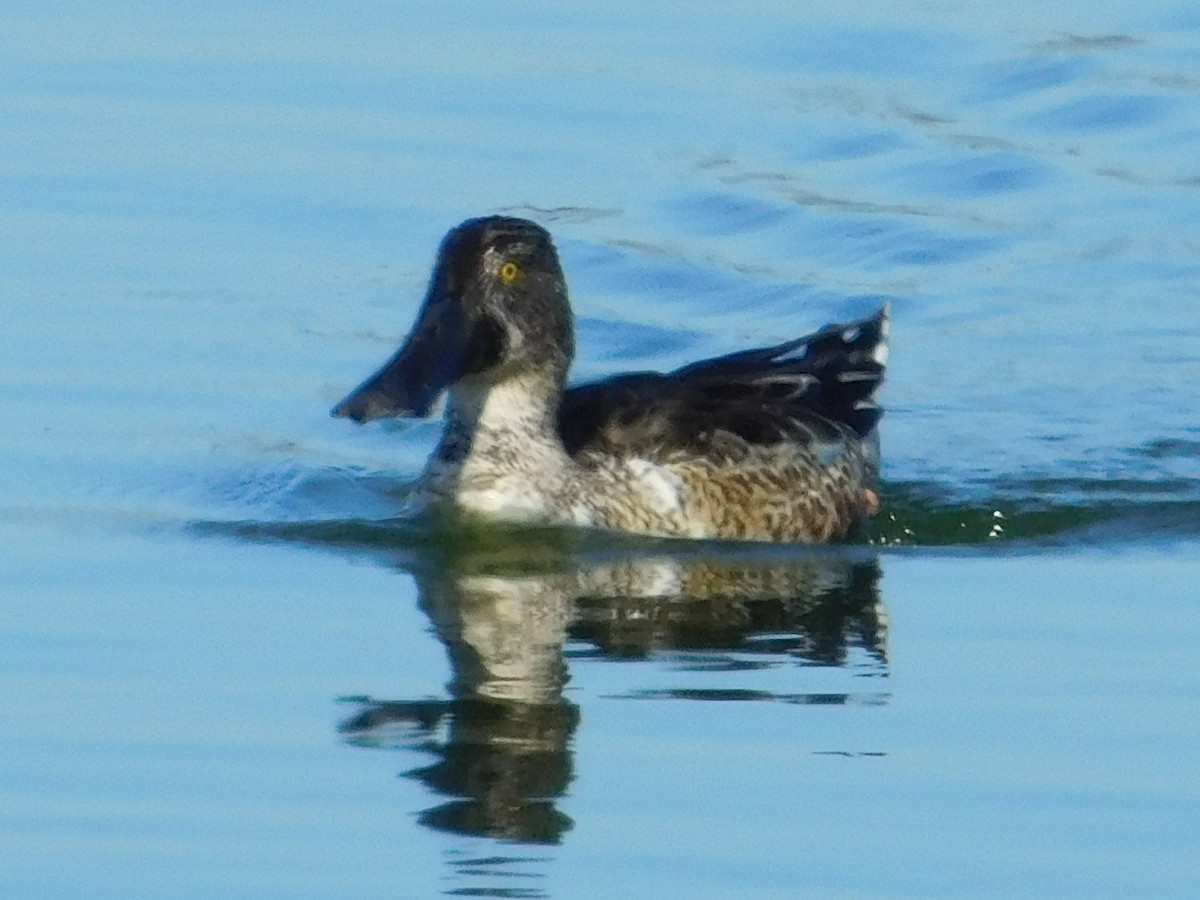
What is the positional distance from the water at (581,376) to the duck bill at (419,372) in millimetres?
701

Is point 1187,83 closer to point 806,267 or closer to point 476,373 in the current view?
point 806,267

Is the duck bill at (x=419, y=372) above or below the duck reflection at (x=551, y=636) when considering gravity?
above

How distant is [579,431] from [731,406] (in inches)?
23.3

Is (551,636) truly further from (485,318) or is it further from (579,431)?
(579,431)

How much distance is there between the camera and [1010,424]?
1402 centimetres

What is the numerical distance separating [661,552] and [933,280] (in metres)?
4.80

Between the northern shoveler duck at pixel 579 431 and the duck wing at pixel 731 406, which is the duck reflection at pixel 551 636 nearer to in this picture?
the northern shoveler duck at pixel 579 431

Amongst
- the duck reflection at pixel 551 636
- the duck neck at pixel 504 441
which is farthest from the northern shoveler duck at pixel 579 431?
the duck reflection at pixel 551 636

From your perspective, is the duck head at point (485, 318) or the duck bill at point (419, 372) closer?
the duck bill at point (419, 372)

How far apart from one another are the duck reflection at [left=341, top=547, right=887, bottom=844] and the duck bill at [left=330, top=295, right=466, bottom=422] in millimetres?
699

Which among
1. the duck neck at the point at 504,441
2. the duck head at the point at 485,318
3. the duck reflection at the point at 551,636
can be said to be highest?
the duck head at the point at 485,318

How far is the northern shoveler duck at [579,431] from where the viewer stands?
11.4 metres

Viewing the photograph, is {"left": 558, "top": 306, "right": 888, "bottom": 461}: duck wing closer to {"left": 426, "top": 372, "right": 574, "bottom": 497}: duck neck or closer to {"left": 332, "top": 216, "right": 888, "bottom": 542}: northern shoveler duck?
{"left": 332, "top": 216, "right": 888, "bottom": 542}: northern shoveler duck

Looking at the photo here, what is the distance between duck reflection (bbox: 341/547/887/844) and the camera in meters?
8.41
